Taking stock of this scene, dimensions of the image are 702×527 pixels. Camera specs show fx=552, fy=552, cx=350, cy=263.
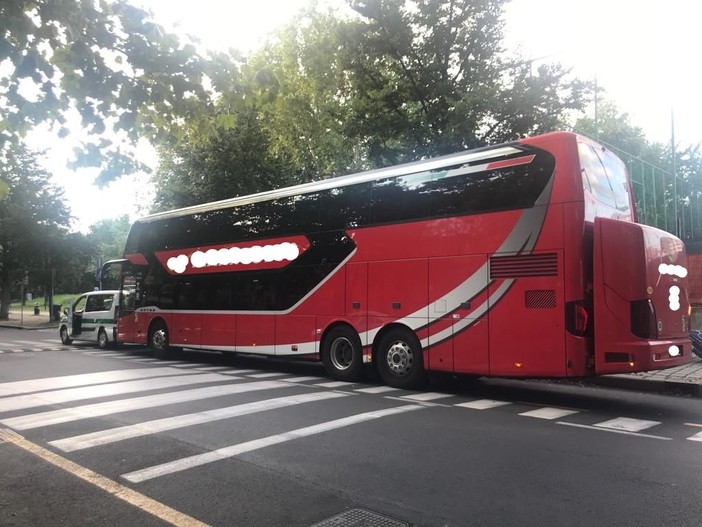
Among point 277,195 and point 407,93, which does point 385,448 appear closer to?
point 277,195

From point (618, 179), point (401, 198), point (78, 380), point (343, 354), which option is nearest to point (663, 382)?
point (618, 179)

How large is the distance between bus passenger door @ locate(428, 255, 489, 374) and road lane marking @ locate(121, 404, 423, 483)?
1.87 meters

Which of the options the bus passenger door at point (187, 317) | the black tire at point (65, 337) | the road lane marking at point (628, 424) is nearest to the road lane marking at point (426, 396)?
the road lane marking at point (628, 424)

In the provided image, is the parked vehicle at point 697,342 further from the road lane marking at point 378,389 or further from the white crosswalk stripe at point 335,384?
the white crosswalk stripe at point 335,384

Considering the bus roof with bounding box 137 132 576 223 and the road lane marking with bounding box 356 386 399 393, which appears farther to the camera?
the road lane marking with bounding box 356 386 399 393

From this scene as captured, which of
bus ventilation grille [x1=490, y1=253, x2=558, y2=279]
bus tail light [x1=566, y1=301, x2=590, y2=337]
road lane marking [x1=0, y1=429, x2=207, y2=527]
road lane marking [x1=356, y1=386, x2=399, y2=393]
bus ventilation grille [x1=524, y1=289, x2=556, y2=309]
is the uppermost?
bus ventilation grille [x1=490, y1=253, x2=558, y2=279]

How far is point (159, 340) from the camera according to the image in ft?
52.2

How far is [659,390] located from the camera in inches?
397

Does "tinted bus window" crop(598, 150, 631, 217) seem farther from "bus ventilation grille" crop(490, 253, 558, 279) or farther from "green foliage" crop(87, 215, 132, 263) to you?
"green foliage" crop(87, 215, 132, 263)

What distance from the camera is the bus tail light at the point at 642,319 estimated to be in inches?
304

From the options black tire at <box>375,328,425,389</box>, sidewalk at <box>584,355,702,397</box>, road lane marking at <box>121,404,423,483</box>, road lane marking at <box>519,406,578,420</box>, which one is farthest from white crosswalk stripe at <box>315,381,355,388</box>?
sidewalk at <box>584,355,702,397</box>

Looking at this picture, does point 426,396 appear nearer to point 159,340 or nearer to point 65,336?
point 159,340

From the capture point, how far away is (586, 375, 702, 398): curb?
9727 millimetres

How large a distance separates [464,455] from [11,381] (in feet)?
30.1
